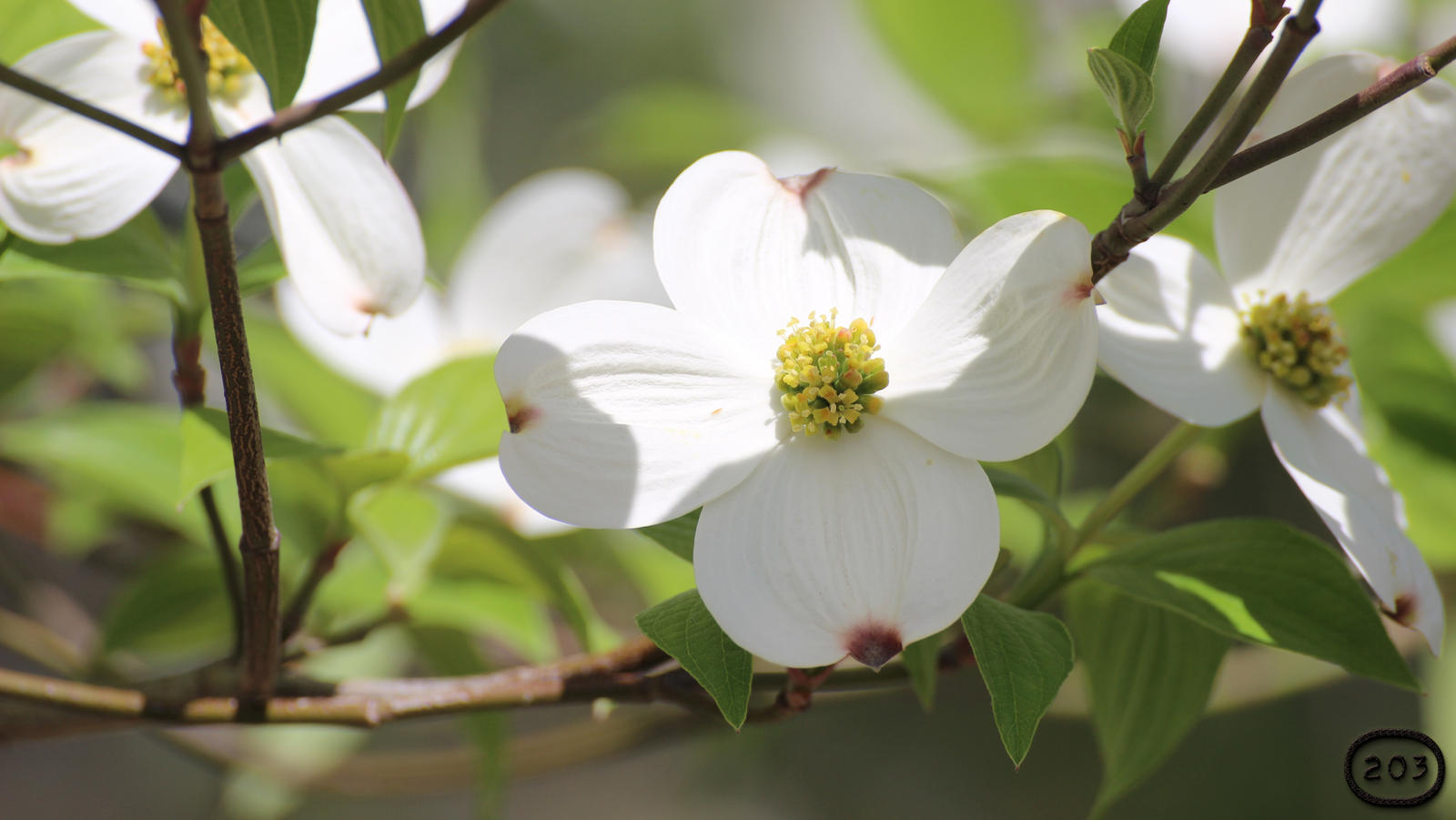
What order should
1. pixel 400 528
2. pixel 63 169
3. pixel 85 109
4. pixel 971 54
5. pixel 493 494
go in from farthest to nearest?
pixel 971 54 → pixel 493 494 → pixel 400 528 → pixel 63 169 → pixel 85 109

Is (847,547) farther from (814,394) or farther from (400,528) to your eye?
(400,528)

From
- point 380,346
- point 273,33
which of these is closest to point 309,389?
point 380,346

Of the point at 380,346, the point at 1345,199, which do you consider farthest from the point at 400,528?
the point at 1345,199

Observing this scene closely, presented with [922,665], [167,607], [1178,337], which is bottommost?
[167,607]

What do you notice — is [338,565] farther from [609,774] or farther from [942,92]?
[609,774]

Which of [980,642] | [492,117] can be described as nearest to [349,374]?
[980,642]

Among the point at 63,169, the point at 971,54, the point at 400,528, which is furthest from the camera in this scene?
the point at 971,54

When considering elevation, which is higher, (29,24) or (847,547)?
(29,24)

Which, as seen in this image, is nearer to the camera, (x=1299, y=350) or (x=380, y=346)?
(x=1299, y=350)
